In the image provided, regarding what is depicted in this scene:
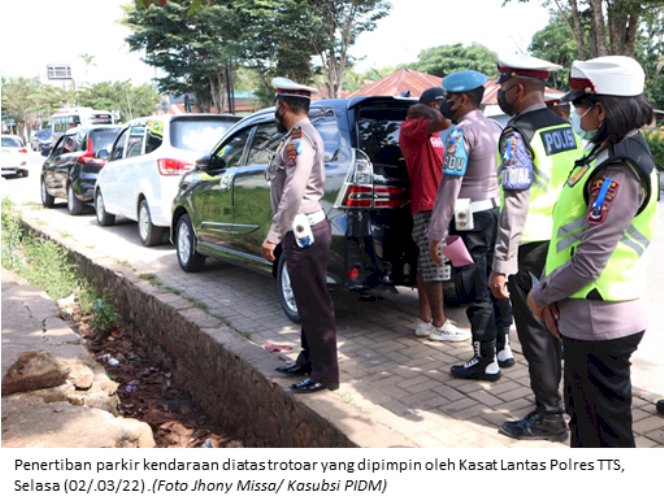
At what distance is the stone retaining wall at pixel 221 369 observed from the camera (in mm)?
3949

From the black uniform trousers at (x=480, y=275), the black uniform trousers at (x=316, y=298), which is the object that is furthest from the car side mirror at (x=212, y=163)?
the black uniform trousers at (x=480, y=275)

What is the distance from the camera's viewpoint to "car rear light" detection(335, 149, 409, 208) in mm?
4863

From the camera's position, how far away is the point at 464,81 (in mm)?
4160

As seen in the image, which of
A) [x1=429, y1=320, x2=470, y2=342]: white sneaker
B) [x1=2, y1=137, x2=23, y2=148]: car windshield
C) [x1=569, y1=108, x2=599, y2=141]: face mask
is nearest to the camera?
[x1=569, y1=108, x2=599, y2=141]: face mask

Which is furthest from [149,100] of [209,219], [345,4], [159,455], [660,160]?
[159,455]

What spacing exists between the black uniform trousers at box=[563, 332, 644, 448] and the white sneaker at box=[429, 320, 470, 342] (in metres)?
2.45

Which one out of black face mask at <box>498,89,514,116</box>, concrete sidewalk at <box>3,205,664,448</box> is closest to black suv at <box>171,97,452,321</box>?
concrete sidewalk at <box>3,205,664,448</box>

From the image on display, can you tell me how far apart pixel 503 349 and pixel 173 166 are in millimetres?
5578

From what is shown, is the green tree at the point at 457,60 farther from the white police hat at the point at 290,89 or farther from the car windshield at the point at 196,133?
the white police hat at the point at 290,89

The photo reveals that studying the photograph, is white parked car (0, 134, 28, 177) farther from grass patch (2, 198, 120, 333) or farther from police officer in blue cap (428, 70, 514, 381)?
police officer in blue cap (428, 70, 514, 381)

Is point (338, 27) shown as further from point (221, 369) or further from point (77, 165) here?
point (221, 369)

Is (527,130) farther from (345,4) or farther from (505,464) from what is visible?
(345,4)

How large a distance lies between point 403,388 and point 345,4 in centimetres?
1933

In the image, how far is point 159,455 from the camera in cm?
286
